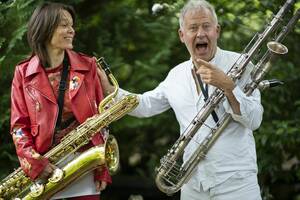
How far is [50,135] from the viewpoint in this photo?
14.0 ft

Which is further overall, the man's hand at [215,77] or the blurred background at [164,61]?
the blurred background at [164,61]

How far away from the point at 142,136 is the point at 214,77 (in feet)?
13.0

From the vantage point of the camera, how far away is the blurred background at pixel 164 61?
6539mm

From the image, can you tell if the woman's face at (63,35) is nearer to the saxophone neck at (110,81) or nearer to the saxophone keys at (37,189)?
the saxophone neck at (110,81)

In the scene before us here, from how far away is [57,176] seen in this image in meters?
4.28

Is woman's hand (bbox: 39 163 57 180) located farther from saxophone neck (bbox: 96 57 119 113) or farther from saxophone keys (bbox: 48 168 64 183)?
saxophone neck (bbox: 96 57 119 113)

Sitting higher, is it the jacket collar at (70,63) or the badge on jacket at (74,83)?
the jacket collar at (70,63)

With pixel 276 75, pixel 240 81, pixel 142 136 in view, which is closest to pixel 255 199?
pixel 240 81

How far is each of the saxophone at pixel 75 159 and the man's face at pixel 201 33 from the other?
0.65m

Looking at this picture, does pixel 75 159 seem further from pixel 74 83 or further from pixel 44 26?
pixel 44 26

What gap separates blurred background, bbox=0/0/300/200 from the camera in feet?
21.5

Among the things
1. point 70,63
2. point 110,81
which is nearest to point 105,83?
point 110,81

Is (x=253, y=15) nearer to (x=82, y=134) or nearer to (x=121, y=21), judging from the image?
(x=121, y=21)

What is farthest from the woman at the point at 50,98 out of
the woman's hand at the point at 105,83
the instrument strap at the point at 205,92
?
the instrument strap at the point at 205,92
